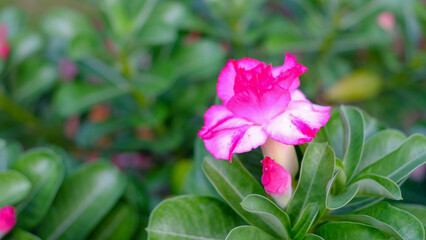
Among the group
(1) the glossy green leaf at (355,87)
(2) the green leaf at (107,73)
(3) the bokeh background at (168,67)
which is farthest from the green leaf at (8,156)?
(1) the glossy green leaf at (355,87)

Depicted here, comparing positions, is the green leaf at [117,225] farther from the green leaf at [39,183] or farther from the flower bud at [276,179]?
the flower bud at [276,179]

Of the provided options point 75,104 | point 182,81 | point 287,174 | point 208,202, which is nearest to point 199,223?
point 208,202

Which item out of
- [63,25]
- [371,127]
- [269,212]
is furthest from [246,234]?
[63,25]

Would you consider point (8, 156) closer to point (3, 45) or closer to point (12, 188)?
point (12, 188)

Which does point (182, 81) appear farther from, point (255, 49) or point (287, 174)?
point (287, 174)

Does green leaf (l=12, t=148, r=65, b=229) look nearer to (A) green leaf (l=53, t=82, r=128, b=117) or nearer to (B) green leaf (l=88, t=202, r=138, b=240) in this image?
(B) green leaf (l=88, t=202, r=138, b=240)

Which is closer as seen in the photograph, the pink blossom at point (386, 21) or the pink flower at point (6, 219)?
the pink flower at point (6, 219)
